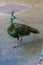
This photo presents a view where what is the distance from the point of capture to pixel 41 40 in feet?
9.77

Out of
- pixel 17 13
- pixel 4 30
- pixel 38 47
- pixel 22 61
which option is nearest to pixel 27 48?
pixel 38 47

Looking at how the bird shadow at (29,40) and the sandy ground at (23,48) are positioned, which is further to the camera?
the bird shadow at (29,40)

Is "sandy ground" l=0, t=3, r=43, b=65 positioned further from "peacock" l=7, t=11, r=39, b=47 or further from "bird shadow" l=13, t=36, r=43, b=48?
"peacock" l=7, t=11, r=39, b=47

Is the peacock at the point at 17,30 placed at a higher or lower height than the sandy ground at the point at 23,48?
higher

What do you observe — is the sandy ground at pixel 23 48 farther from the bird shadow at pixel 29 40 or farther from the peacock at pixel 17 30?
the peacock at pixel 17 30

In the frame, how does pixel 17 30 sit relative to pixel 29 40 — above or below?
above

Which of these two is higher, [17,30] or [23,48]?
[17,30]

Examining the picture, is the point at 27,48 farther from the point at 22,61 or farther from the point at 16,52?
the point at 22,61

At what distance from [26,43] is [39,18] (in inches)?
43.8

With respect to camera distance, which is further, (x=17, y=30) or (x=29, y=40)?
(x=29, y=40)

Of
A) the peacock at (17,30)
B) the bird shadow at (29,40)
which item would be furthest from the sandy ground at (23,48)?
the peacock at (17,30)

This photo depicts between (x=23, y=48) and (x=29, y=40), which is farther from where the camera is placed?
(x=29, y=40)

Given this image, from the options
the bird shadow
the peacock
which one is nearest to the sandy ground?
the bird shadow

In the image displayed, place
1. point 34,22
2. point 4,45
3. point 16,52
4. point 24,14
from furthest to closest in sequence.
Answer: point 24,14 < point 34,22 < point 4,45 < point 16,52
